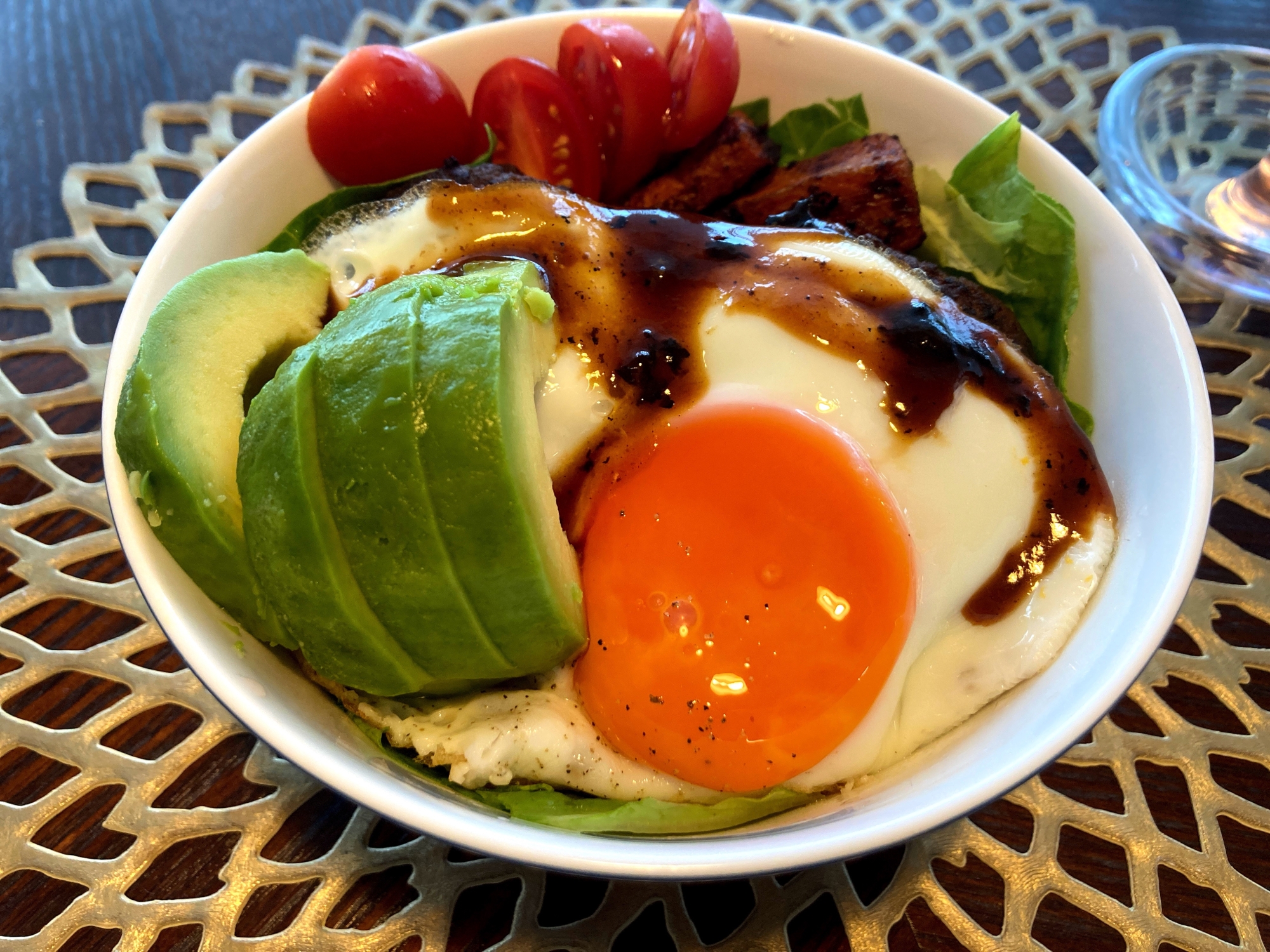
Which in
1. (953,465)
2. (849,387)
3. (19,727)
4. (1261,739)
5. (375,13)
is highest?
(375,13)

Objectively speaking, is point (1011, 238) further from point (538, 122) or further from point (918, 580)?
point (538, 122)

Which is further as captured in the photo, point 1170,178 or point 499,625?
point 1170,178

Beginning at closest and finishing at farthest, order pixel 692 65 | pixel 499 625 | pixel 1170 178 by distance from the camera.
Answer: pixel 499 625 < pixel 692 65 < pixel 1170 178

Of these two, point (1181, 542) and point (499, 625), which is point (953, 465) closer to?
point (1181, 542)

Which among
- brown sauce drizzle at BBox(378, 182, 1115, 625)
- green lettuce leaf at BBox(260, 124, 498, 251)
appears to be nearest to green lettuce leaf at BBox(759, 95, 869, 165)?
brown sauce drizzle at BBox(378, 182, 1115, 625)

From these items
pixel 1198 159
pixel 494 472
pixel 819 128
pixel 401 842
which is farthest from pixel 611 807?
pixel 1198 159

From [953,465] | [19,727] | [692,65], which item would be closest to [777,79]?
[692,65]

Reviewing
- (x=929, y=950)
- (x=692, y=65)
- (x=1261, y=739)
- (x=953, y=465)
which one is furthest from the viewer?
(x=692, y=65)

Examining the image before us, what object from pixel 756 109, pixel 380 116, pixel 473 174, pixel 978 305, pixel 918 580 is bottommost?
pixel 918 580
